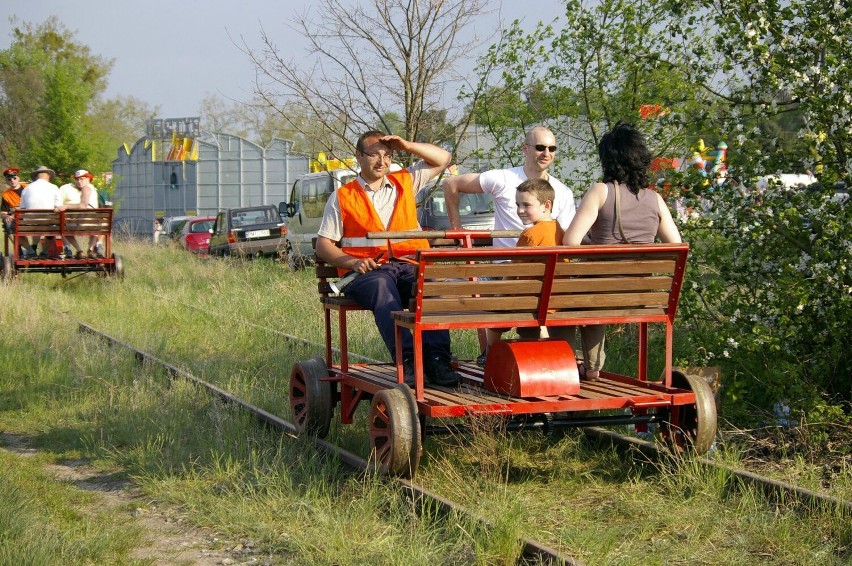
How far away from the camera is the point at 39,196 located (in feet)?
62.2

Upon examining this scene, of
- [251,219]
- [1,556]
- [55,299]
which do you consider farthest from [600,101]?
[251,219]

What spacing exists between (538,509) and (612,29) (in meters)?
5.91

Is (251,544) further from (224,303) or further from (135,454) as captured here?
(224,303)

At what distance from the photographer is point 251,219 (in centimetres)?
3131

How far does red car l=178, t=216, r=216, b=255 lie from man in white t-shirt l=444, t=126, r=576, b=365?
28311 mm

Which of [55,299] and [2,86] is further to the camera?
[2,86]

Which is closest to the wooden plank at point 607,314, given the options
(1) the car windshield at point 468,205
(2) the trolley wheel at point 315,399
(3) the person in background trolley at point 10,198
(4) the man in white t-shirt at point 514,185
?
(4) the man in white t-shirt at point 514,185

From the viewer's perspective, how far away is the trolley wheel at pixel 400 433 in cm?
553

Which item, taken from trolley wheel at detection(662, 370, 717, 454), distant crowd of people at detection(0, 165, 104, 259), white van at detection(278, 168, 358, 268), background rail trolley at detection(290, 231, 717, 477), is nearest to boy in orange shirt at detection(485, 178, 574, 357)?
background rail trolley at detection(290, 231, 717, 477)

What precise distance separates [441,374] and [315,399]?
1048mm

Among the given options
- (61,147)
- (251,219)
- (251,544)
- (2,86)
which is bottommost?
(251,544)

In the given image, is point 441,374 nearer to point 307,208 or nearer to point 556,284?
point 556,284

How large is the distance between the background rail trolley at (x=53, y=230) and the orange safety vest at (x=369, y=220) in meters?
12.4

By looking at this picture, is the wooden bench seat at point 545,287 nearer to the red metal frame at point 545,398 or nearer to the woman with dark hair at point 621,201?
the red metal frame at point 545,398
